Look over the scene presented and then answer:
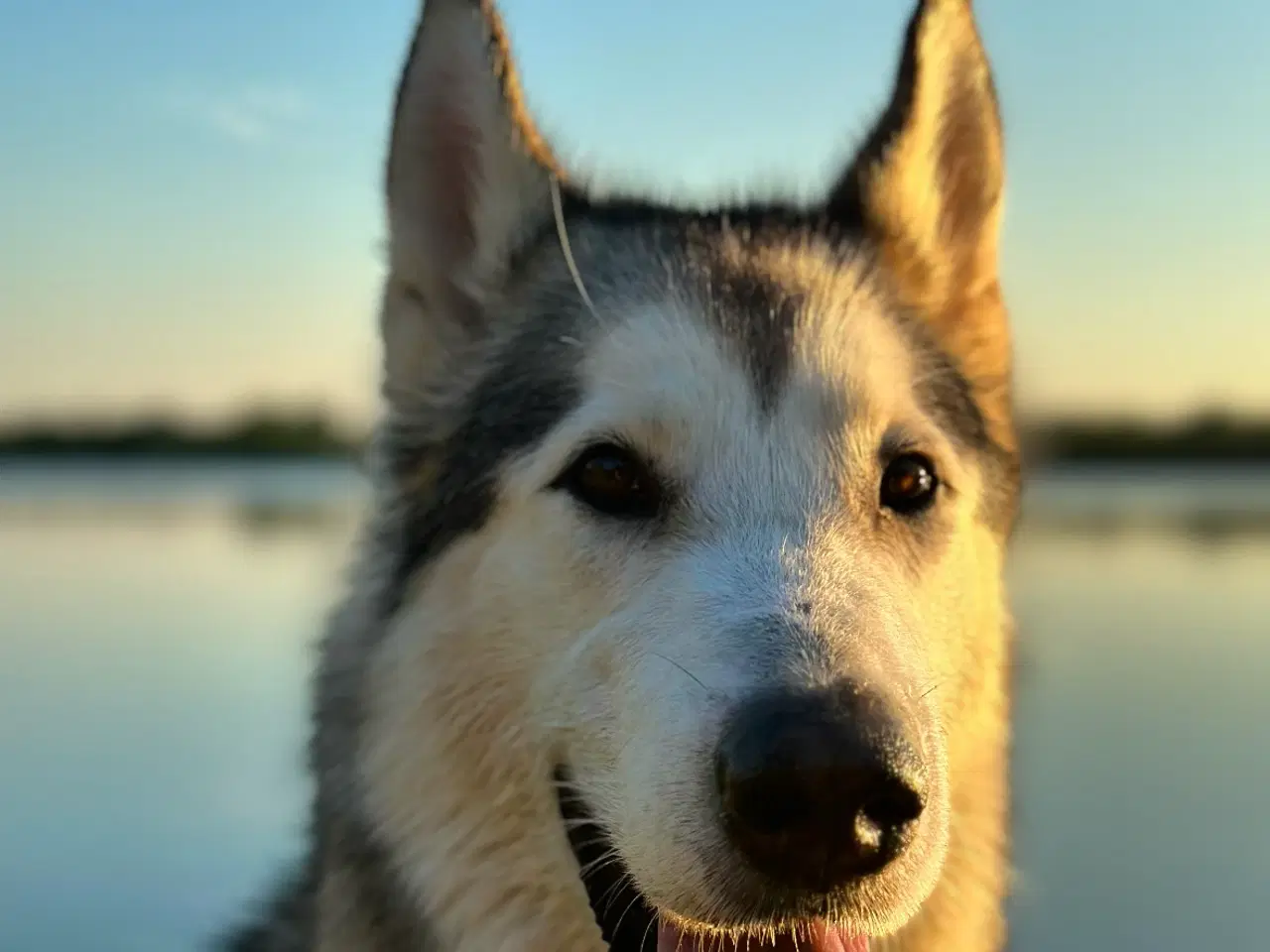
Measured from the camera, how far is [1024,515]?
3.79m

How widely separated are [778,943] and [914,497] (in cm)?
Answer: 112

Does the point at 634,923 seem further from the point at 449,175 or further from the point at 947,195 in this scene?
the point at 947,195

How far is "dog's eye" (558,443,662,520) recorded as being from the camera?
2930 millimetres

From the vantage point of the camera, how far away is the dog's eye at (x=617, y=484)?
293cm

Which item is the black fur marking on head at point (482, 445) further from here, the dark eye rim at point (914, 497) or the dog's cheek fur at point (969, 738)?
the dog's cheek fur at point (969, 738)

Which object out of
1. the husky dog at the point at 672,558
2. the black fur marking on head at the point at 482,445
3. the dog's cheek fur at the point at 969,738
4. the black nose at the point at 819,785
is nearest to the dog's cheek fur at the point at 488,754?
the husky dog at the point at 672,558

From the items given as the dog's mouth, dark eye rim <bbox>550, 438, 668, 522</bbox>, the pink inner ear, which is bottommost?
the dog's mouth

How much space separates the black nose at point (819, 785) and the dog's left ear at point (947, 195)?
161 centimetres

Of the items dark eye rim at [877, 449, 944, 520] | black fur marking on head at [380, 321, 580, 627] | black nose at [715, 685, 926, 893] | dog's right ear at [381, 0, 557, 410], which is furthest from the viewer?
dog's right ear at [381, 0, 557, 410]

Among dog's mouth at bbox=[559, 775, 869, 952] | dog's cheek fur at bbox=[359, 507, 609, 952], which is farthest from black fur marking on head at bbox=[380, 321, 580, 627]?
dog's mouth at bbox=[559, 775, 869, 952]

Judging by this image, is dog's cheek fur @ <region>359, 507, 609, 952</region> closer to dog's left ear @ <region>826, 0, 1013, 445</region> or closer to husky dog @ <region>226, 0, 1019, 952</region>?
husky dog @ <region>226, 0, 1019, 952</region>

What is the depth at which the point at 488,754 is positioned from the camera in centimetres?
302

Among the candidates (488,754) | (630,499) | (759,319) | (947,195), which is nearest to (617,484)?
(630,499)

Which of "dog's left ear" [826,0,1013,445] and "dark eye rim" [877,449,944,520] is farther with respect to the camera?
"dog's left ear" [826,0,1013,445]
